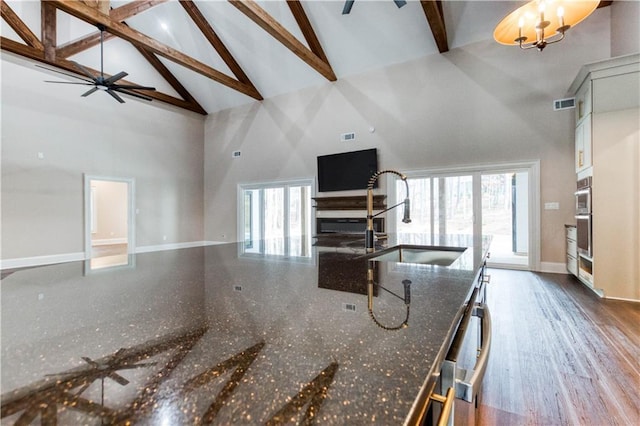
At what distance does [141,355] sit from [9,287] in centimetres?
86

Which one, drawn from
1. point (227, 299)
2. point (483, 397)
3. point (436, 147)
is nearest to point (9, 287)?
point (227, 299)

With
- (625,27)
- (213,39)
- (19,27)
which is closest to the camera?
(625,27)

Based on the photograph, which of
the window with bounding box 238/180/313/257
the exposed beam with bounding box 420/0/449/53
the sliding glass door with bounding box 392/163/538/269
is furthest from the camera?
the window with bounding box 238/180/313/257

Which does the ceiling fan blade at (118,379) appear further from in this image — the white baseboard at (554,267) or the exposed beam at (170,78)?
the exposed beam at (170,78)

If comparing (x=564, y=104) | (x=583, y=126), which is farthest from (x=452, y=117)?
(x=583, y=126)

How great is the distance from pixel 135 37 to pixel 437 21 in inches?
197

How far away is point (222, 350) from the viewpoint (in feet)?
1.39

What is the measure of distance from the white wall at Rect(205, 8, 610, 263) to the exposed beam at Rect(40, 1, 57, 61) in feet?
13.4

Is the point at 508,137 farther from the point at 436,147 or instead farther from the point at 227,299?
the point at 227,299

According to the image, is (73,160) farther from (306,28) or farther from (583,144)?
(583,144)

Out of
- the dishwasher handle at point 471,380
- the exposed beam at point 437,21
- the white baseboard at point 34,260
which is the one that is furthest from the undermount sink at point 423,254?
the white baseboard at point 34,260

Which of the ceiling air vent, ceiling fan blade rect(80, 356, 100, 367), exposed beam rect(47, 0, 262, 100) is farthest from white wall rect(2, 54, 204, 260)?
ceiling fan blade rect(80, 356, 100, 367)

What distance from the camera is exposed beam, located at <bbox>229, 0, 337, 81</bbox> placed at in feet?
13.6

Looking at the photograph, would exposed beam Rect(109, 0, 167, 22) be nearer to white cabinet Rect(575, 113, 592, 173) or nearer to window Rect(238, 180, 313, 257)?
window Rect(238, 180, 313, 257)
